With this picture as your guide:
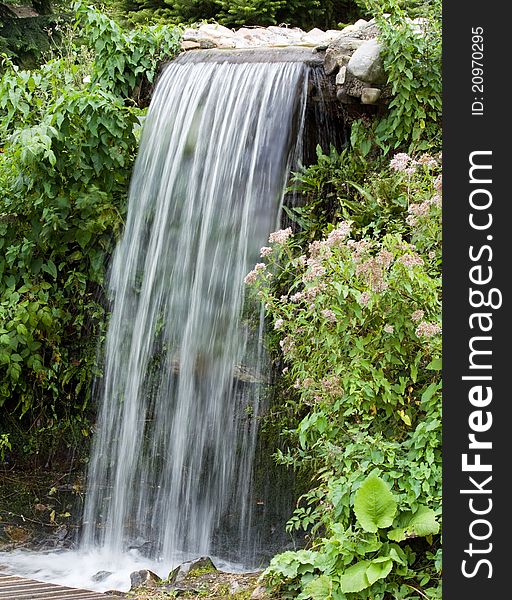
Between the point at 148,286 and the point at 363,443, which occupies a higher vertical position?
the point at 148,286

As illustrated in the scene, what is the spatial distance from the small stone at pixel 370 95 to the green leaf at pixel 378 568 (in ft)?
11.2

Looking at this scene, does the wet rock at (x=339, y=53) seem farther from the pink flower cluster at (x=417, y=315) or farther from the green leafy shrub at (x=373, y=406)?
the pink flower cluster at (x=417, y=315)

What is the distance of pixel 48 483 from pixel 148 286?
6.05ft

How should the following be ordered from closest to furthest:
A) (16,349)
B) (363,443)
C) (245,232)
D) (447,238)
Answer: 1. (447,238)
2. (363,443)
3. (245,232)
4. (16,349)

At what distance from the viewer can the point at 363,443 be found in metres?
3.80

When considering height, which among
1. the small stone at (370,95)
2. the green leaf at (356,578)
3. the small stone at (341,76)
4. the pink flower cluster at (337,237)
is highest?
the small stone at (341,76)

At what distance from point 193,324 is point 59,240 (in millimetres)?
1613

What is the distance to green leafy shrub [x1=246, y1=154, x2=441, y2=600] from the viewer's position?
11.5 ft

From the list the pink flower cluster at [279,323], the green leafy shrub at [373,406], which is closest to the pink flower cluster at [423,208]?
the green leafy shrub at [373,406]

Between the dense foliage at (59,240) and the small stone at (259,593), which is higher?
the dense foliage at (59,240)

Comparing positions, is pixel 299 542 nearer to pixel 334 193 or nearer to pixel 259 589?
pixel 259 589

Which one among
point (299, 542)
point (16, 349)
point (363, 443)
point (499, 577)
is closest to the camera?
point (499, 577)

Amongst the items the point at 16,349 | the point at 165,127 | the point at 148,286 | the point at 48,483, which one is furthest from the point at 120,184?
the point at 48,483

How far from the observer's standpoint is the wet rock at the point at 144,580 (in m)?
4.68
